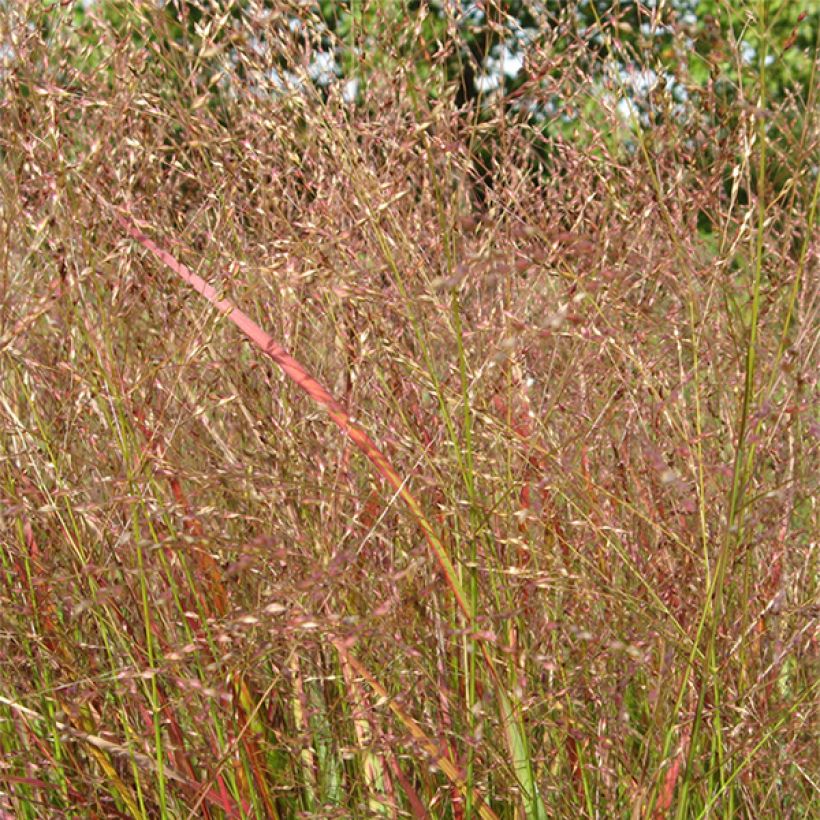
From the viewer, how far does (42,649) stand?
4.63 feet

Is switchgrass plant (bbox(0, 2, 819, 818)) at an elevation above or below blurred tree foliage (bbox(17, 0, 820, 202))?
below

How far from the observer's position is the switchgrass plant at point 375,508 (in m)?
1.27

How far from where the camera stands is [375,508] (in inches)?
62.6

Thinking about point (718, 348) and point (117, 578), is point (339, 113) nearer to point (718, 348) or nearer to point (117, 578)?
point (718, 348)

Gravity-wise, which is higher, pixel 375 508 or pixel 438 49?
pixel 438 49

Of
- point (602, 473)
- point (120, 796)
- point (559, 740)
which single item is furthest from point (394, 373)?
point (120, 796)

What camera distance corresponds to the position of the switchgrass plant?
1271mm

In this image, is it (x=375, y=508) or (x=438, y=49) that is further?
(x=438, y=49)

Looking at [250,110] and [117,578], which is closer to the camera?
[117,578]

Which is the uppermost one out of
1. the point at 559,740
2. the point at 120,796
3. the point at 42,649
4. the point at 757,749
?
the point at 757,749

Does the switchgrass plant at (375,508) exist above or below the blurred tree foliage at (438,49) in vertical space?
below

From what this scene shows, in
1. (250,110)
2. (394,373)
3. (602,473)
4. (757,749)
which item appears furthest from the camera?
(250,110)

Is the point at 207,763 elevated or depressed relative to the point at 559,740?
depressed

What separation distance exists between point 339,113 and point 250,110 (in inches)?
13.2
